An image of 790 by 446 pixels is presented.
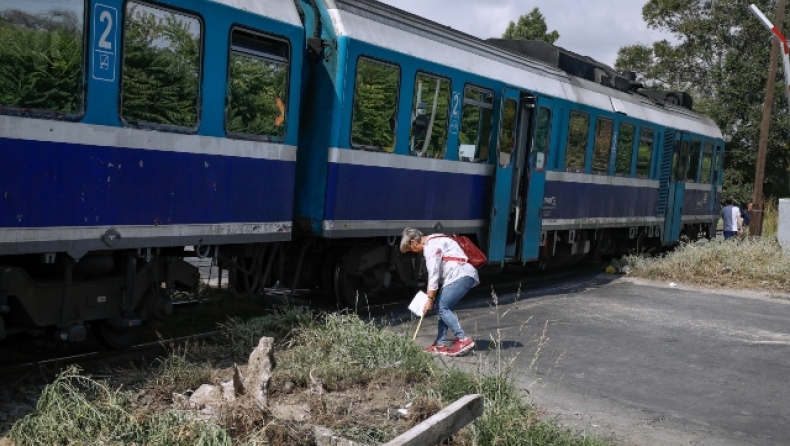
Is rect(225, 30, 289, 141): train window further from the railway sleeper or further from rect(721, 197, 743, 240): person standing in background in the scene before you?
rect(721, 197, 743, 240): person standing in background

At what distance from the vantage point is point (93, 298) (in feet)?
25.5

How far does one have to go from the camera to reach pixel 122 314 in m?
8.08

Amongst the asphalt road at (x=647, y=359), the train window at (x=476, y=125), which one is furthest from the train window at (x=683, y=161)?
the train window at (x=476, y=125)

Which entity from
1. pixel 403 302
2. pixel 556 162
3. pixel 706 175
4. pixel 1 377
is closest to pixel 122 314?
pixel 1 377

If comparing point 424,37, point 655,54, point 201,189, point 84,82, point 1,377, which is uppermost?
point 655,54

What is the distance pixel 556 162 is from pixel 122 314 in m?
9.15

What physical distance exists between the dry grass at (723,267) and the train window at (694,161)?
16.0 feet

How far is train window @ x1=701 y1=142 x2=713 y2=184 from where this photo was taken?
2418 centimetres

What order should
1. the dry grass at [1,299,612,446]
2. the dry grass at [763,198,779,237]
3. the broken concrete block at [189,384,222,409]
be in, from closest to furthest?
the dry grass at [1,299,612,446] < the broken concrete block at [189,384,222,409] < the dry grass at [763,198,779,237]

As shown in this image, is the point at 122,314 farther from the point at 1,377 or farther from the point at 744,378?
the point at 744,378

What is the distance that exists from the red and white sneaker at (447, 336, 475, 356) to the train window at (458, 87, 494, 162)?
14.0ft

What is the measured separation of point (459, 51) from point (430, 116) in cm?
129

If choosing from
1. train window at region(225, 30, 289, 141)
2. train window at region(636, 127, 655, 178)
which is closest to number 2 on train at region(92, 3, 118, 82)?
train window at region(225, 30, 289, 141)

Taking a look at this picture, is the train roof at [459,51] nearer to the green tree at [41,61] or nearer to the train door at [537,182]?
the train door at [537,182]
